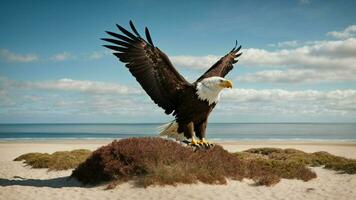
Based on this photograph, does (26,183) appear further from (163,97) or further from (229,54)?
(229,54)

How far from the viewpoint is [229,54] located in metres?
12.6

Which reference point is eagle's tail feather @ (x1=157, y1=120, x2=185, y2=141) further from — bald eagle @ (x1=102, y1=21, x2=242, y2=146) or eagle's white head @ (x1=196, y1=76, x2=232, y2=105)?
eagle's white head @ (x1=196, y1=76, x2=232, y2=105)

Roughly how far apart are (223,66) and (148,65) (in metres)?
3.13

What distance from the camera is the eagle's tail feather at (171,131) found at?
33.2 feet

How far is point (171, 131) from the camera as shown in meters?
10.2

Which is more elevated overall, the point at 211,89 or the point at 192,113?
the point at 211,89

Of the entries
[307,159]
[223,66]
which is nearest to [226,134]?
[307,159]

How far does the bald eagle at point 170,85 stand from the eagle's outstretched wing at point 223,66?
84cm

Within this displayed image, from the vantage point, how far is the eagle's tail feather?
10.1 m

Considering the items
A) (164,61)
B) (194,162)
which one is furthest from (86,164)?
(164,61)

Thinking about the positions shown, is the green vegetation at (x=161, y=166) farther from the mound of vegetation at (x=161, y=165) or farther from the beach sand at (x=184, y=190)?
the beach sand at (x=184, y=190)

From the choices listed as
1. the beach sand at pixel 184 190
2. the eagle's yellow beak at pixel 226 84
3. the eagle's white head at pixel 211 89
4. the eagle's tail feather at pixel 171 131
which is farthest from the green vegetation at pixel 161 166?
the eagle's yellow beak at pixel 226 84

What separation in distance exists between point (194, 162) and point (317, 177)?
5.19m

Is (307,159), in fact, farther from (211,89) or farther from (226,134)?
(226,134)
